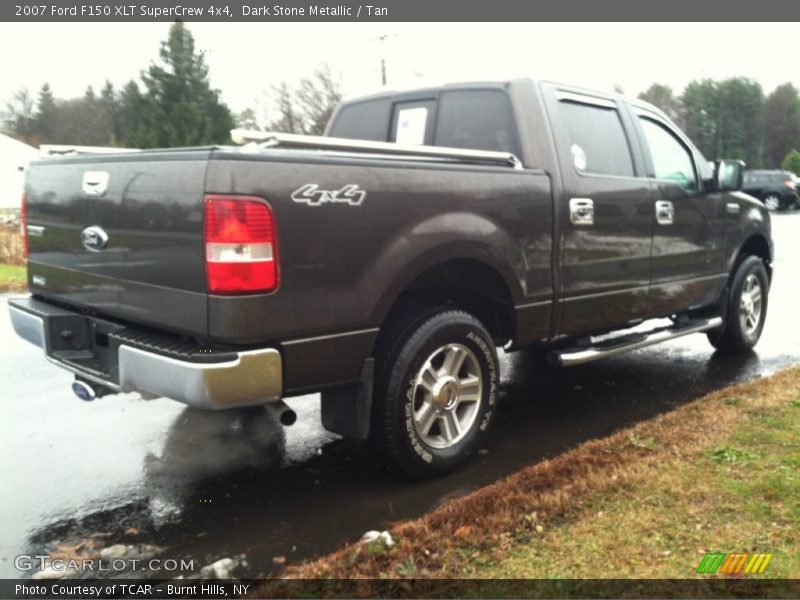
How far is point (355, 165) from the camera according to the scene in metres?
3.43

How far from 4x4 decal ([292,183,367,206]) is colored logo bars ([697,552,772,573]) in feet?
6.66

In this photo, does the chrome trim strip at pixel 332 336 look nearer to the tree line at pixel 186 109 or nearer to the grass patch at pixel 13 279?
the grass patch at pixel 13 279

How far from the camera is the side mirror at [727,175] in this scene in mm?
5996

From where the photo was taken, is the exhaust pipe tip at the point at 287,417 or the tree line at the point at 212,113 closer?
the exhaust pipe tip at the point at 287,417

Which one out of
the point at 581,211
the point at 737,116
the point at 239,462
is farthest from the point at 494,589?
the point at 737,116

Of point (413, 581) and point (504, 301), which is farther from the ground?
point (504, 301)

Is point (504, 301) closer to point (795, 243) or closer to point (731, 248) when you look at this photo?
point (731, 248)

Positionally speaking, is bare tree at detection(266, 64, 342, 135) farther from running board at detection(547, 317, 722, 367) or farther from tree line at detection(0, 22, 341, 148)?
running board at detection(547, 317, 722, 367)

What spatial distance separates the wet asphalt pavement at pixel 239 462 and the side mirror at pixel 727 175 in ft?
4.90

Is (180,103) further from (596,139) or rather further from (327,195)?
(327,195)

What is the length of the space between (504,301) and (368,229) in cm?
119

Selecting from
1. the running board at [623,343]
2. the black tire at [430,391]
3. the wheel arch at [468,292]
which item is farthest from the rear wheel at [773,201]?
the black tire at [430,391]

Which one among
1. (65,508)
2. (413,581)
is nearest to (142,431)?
(65,508)

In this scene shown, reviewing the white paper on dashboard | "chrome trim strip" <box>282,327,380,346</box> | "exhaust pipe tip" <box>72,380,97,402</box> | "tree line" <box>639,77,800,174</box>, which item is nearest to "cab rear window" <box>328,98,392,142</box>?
the white paper on dashboard
